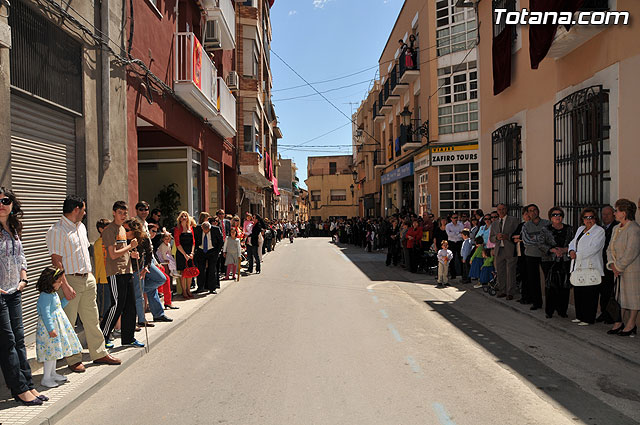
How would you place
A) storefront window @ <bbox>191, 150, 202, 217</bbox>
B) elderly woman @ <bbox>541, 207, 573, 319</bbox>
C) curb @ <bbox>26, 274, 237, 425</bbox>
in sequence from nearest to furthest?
curb @ <bbox>26, 274, 237, 425</bbox>
elderly woman @ <bbox>541, 207, 573, 319</bbox>
storefront window @ <bbox>191, 150, 202, 217</bbox>

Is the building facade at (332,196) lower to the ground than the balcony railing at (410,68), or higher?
lower

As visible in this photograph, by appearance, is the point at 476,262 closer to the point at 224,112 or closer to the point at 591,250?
the point at 591,250

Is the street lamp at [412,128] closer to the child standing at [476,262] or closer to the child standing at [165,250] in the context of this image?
the child standing at [476,262]

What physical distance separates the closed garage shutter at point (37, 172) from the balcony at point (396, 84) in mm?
22130

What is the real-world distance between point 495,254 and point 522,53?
4.96 m

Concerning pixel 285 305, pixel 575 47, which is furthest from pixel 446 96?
pixel 285 305

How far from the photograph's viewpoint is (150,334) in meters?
7.27

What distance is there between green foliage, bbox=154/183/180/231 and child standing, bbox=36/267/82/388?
32.0ft

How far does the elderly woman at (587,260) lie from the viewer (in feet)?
24.5

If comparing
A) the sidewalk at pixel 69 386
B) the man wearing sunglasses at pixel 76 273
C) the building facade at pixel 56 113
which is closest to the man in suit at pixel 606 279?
the sidewalk at pixel 69 386

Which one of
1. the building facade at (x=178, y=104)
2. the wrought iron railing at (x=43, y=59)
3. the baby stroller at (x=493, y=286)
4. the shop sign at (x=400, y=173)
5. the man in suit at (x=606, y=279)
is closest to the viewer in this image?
the wrought iron railing at (x=43, y=59)

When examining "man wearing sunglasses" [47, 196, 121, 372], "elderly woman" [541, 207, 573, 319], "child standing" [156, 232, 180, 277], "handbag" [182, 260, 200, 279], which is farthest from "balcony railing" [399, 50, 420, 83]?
"man wearing sunglasses" [47, 196, 121, 372]

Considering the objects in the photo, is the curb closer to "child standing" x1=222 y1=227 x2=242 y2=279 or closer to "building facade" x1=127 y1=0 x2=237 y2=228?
"building facade" x1=127 y1=0 x2=237 y2=228

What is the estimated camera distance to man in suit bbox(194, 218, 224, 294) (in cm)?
1139
